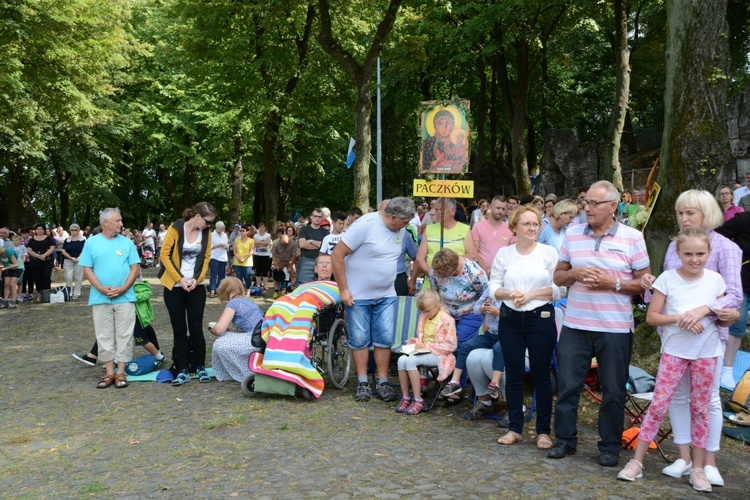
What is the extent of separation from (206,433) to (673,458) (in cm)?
378

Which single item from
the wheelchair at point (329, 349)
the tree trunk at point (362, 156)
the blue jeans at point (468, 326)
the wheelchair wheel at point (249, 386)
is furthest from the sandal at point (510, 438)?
the tree trunk at point (362, 156)

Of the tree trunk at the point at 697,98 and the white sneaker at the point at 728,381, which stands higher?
the tree trunk at the point at 697,98

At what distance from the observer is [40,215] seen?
5938 cm

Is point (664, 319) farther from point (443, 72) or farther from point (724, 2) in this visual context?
point (443, 72)

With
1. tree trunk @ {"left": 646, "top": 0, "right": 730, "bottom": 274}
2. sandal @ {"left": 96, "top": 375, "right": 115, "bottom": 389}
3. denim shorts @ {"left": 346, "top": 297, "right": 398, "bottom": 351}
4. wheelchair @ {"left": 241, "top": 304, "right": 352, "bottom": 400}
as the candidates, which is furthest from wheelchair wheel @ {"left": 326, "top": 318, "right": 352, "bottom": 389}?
tree trunk @ {"left": 646, "top": 0, "right": 730, "bottom": 274}

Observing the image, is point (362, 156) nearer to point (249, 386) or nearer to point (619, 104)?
point (619, 104)

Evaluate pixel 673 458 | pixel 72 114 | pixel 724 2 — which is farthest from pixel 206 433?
pixel 72 114

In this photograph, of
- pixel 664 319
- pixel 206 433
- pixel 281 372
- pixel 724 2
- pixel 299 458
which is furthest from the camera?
pixel 724 2

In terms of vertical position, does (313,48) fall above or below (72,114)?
above

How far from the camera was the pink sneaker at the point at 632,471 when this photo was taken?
5.58 meters

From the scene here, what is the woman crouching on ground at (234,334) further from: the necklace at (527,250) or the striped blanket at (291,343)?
the necklace at (527,250)

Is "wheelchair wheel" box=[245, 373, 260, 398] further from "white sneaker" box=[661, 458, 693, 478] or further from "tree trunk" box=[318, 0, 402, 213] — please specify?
"tree trunk" box=[318, 0, 402, 213]

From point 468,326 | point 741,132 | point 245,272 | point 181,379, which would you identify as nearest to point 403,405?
point 468,326

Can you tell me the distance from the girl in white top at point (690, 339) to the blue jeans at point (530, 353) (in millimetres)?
932
